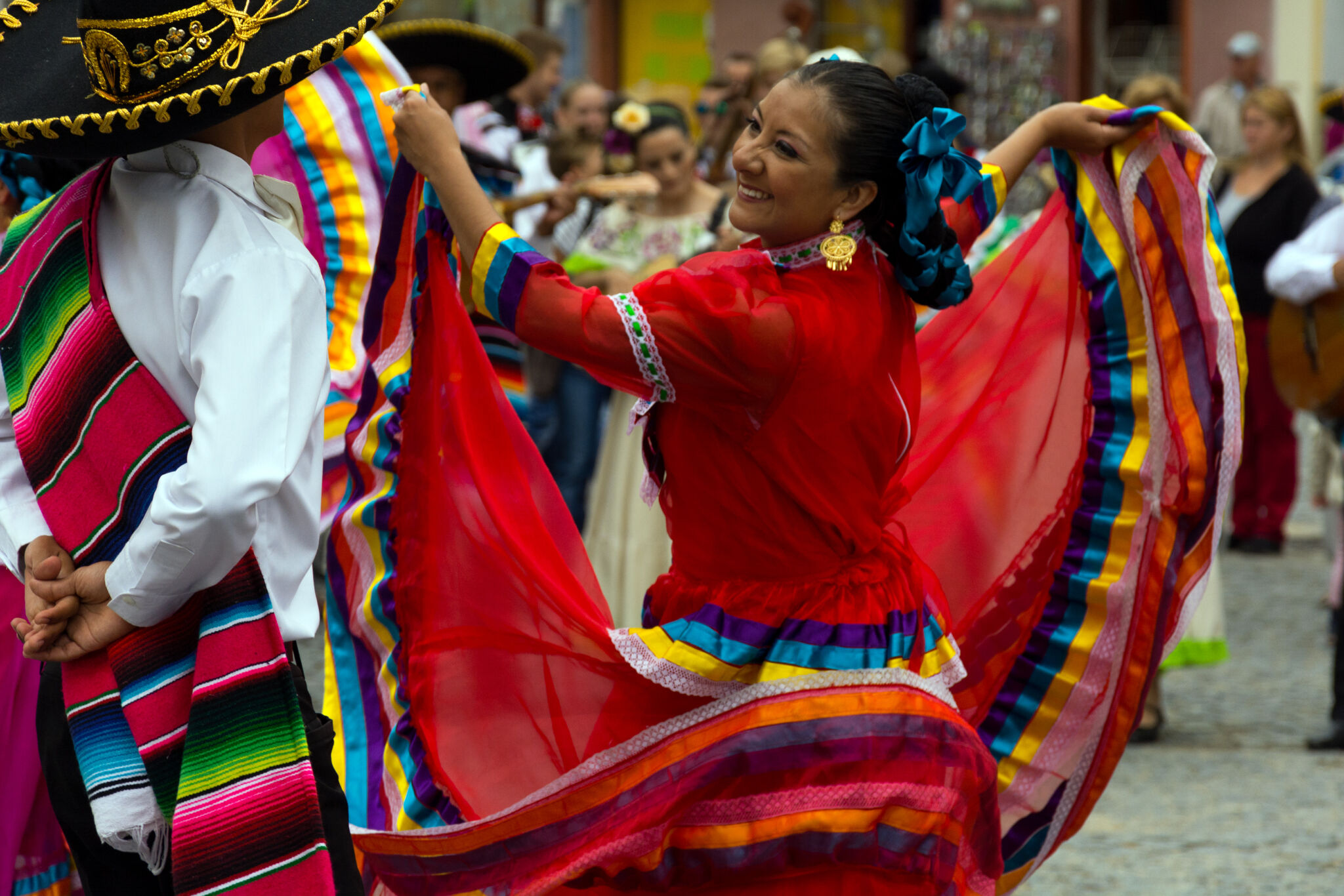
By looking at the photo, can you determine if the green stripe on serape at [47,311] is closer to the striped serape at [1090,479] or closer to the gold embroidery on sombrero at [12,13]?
the gold embroidery on sombrero at [12,13]

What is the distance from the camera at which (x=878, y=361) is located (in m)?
2.29

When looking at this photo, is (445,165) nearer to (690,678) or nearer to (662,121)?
(690,678)

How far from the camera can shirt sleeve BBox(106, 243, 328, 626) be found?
173 centimetres

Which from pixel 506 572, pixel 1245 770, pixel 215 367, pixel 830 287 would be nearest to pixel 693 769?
pixel 506 572

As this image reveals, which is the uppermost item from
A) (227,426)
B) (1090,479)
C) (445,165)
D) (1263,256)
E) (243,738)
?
(445,165)

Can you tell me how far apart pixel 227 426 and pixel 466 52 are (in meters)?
3.48

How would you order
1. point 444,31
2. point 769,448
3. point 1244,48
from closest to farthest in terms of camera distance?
point 769,448 → point 444,31 → point 1244,48

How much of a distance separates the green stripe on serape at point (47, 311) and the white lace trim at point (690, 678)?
952mm

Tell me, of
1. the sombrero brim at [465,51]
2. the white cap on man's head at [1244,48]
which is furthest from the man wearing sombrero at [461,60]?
the white cap on man's head at [1244,48]

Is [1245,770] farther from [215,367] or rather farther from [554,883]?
[215,367]

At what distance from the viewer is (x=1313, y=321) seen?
514cm

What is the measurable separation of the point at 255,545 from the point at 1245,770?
3.40 meters

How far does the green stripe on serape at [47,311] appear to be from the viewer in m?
1.93

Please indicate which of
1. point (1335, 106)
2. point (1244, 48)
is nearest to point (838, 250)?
point (1335, 106)
